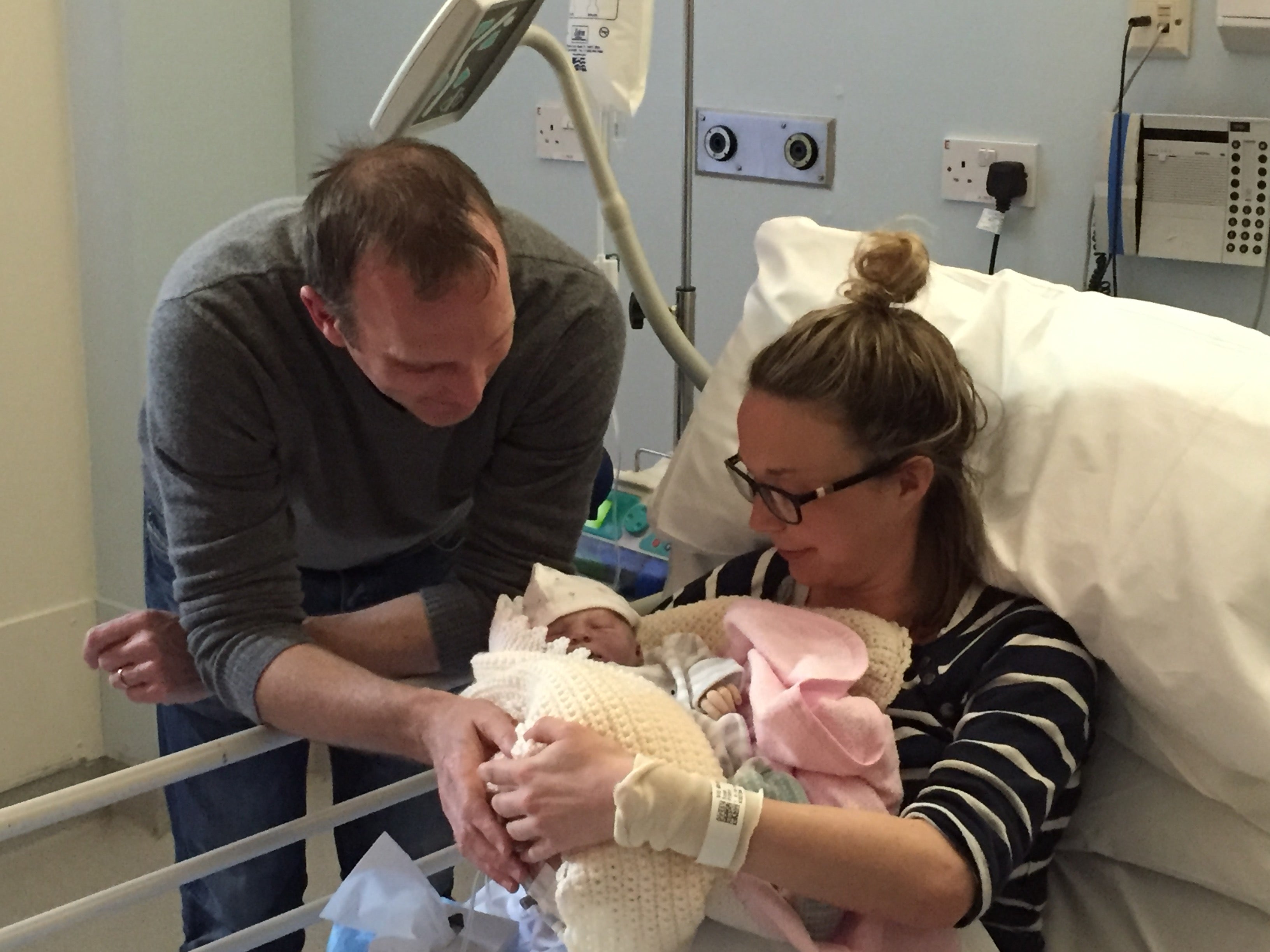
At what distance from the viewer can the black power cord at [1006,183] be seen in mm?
2043

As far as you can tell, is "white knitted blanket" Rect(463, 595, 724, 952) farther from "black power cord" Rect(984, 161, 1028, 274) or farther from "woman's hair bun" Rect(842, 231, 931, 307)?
"black power cord" Rect(984, 161, 1028, 274)

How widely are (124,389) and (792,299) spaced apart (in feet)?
5.20

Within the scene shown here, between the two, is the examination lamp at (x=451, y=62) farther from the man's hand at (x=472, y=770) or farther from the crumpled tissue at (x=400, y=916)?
the crumpled tissue at (x=400, y=916)

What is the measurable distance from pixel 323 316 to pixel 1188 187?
4.11ft

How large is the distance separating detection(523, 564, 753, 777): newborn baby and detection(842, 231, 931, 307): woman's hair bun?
37cm

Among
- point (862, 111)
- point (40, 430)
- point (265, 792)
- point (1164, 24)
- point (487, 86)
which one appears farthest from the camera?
point (40, 430)

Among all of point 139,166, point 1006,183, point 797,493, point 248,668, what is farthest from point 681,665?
point 139,166

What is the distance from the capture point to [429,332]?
1.22 metres

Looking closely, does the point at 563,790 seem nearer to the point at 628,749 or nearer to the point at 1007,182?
the point at 628,749

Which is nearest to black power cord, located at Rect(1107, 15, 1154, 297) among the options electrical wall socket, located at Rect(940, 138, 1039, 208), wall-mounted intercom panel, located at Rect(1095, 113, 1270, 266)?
wall-mounted intercom panel, located at Rect(1095, 113, 1270, 266)

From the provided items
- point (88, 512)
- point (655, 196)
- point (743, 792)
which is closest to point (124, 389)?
point (88, 512)

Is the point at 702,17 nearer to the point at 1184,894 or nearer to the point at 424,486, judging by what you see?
the point at 424,486

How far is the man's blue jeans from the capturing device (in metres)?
1.64

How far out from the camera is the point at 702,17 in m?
2.36
